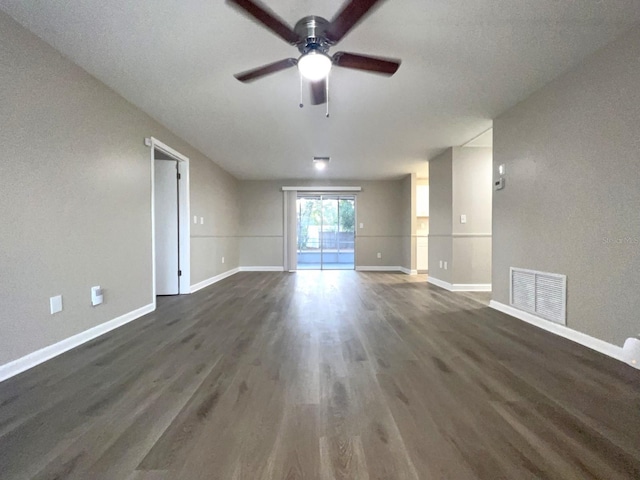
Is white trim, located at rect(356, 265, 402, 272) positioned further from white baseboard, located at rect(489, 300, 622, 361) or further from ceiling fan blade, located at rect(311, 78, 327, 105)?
ceiling fan blade, located at rect(311, 78, 327, 105)

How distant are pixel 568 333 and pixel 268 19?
10.7 feet

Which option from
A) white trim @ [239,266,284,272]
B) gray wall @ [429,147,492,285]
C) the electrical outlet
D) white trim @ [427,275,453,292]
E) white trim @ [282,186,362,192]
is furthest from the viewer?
white trim @ [239,266,284,272]

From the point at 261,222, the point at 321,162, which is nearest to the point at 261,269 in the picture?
the point at 261,222

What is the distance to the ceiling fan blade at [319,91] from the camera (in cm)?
232

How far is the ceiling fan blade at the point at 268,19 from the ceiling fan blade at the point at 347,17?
23 cm

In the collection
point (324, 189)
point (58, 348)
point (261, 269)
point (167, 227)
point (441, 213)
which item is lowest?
point (261, 269)

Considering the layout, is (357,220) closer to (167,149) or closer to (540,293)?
(167,149)

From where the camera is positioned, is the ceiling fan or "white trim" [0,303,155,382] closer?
the ceiling fan

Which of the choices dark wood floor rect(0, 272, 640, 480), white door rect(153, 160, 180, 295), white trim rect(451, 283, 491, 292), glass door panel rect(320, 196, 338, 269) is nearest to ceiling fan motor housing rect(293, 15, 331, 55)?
dark wood floor rect(0, 272, 640, 480)

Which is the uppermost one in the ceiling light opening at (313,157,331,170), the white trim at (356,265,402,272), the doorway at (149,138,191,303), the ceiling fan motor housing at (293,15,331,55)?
the ceiling light opening at (313,157,331,170)

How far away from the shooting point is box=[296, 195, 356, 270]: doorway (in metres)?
7.96

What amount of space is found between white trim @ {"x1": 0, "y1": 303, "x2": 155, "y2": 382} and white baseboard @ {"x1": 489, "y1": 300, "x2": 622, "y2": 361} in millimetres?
4020

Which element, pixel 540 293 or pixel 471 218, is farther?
pixel 471 218

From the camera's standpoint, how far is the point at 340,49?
7.50 feet
